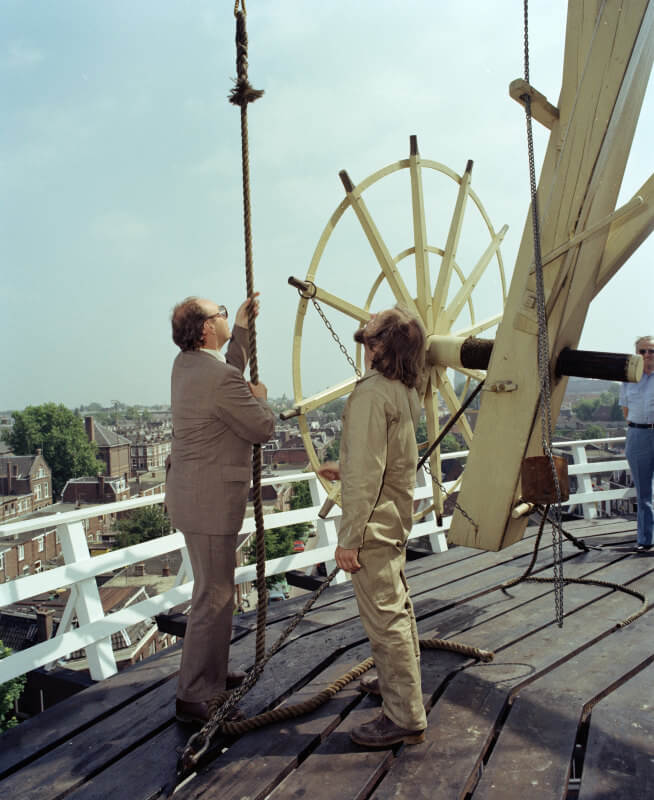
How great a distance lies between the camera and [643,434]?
3.95 metres

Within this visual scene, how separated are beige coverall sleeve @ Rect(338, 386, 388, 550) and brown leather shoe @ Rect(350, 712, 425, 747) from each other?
1.83 feet

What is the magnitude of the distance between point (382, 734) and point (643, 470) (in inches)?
116

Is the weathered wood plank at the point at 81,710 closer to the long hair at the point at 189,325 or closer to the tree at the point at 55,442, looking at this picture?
the long hair at the point at 189,325

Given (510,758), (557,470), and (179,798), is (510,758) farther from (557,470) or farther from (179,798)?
(557,470)

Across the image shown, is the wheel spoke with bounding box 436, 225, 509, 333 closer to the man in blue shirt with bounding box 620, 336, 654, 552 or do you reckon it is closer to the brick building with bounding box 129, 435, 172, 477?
the man in blue shirt with bounding box 620, 336, 654, 552

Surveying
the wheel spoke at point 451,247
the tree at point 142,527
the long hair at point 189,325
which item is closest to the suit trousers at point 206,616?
the long hair at point 189,325

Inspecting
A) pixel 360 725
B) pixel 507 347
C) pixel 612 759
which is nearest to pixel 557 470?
pixel 507 347

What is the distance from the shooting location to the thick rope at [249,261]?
2.02 meters

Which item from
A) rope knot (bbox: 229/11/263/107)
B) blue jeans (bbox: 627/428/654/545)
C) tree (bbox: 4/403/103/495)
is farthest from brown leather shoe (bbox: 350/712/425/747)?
tree (bbox: 4/403/103/495)

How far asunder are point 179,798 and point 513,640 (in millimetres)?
1547

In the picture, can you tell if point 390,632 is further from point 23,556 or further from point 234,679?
point 23,556

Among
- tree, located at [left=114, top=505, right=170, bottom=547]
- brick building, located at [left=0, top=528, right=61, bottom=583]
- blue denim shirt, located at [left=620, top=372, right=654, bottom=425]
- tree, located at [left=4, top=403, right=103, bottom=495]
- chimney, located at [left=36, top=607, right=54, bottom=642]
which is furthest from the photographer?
tree, located at [left=4, top=403, right=103, bottom=495]

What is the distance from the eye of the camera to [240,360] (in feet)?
7.57

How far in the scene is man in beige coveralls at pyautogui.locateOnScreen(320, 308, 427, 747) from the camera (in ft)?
5.66
